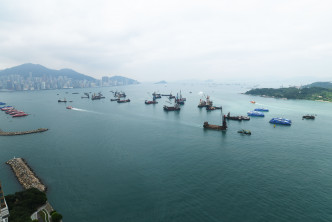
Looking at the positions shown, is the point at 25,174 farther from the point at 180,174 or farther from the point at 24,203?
the point at 180,174

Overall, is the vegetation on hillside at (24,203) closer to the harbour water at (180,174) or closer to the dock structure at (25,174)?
the harbour water at (180,174)

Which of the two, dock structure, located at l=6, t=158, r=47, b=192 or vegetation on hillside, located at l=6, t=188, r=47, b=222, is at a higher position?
vegetation on hillside, located at l=6, t=188, r=47, b=222

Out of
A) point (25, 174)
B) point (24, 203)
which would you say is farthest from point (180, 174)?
point (25, 174)

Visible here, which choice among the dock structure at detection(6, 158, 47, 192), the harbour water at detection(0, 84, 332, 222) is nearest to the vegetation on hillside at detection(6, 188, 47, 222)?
the harbour water at detection(0, 84, 332, 222)

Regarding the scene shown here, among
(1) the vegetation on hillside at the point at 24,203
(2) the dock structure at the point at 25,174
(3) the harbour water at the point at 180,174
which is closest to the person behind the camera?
(1) the vegetation on hillside at the point at 24,203

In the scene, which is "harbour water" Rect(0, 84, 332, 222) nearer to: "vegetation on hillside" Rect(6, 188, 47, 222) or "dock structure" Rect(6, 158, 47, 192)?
"dock structure" Rect(6, 158, 47, 192)

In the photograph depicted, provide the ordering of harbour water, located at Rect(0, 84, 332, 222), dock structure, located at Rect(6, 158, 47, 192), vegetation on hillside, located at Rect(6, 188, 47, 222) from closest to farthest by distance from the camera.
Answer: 1. vegetation on hillside, located at Rect(6, 188, 47, 222)
2. harbour water, located at Rect(0, 84, 332, 222)
3. dock structure, located at Rect(6, 158, 47, 192)

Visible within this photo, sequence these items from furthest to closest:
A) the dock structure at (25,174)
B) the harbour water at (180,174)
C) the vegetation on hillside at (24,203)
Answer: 1. the dock structure at (25,174)
2. the harbour water at (180,174)
3. the vegetation on hillside at (24,203)

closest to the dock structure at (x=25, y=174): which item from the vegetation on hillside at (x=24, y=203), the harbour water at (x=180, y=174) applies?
the harbour water at (x=180, y=174)
